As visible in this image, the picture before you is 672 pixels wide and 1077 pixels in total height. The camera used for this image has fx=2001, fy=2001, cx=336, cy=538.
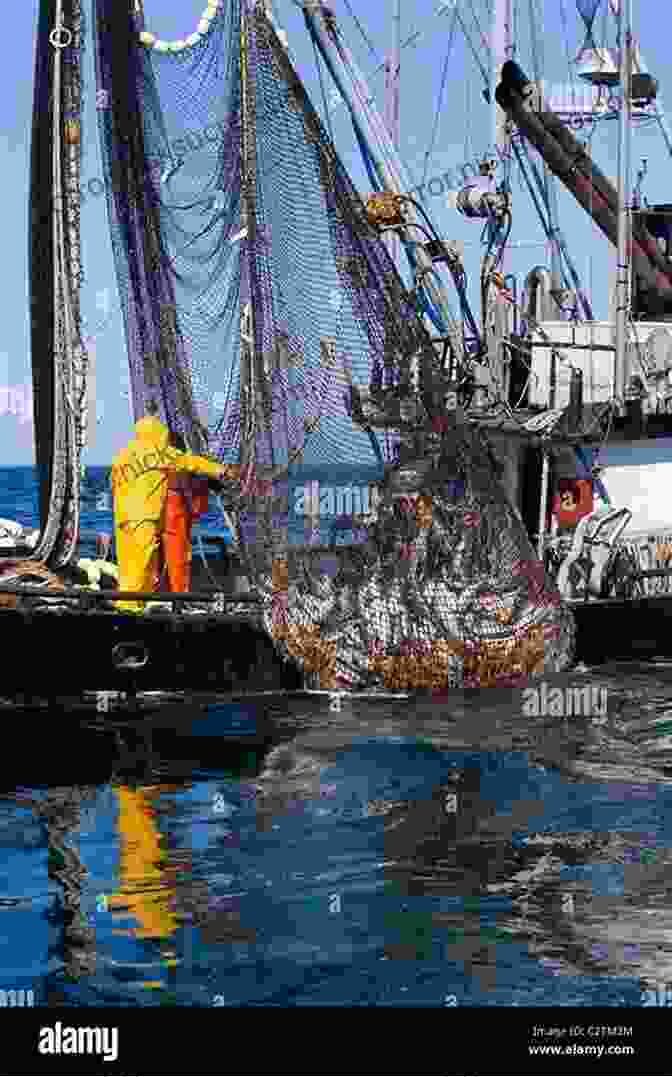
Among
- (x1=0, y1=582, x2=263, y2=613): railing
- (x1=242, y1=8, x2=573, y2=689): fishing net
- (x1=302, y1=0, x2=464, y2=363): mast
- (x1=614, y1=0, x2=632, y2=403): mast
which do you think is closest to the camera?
(x1=0, y1=582, x2=263, y2=613): railing

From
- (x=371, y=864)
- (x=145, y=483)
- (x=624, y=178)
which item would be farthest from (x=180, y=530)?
(x=624, y=178)

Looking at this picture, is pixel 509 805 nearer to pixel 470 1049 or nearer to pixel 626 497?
pixel 470 1049

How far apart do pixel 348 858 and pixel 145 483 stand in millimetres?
6905

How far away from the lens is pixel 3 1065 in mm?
9547

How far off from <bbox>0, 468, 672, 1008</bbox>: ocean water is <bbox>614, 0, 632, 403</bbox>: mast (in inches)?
260

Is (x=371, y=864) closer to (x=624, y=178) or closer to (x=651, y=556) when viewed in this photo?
(x=651, y=556)

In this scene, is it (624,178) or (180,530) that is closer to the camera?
(180,530)

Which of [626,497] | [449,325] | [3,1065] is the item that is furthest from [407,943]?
[626,497]

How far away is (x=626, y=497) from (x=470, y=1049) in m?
16.4

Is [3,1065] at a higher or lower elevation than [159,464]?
lower

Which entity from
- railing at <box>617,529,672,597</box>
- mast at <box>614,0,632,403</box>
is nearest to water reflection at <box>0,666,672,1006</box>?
railing at <box>617,529,672,597</box>

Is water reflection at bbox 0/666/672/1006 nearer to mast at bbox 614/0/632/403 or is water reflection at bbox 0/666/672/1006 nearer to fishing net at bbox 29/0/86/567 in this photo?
fishing net at bbox 29/0/86/567

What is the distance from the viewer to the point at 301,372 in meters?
19.7

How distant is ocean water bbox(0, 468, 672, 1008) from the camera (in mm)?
11352
